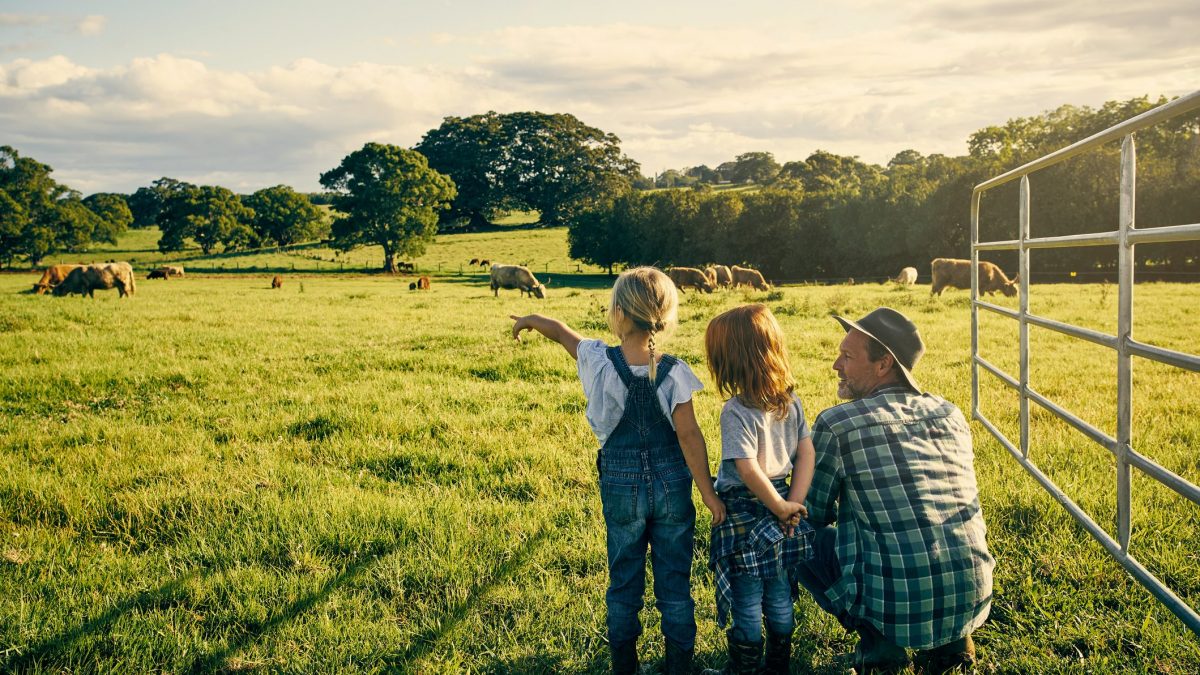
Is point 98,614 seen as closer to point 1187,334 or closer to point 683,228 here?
point 1187,334

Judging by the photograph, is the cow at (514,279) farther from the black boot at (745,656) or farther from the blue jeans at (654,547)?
the black boot at (745,656)

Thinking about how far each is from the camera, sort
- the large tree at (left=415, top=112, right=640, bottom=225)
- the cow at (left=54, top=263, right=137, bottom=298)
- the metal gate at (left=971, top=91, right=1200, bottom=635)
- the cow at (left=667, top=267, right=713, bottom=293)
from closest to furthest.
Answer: the metal gate at (left=971, top=91, right=1200, bottom=635), the cow at (left=54, top=263, right=137, bottom=298), the cow at (left=667, top=267, right=713, bottom=293), the large tree at (left=415, top=112, right=640, bottom=225)

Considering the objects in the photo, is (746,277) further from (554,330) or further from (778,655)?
(778,655)

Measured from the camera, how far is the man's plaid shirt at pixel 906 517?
293 centimetres

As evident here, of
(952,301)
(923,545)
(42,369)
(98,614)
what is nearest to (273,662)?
(98,614)

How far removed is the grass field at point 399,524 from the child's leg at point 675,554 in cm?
24

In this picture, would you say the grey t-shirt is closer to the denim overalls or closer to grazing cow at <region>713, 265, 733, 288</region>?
the denim overalls

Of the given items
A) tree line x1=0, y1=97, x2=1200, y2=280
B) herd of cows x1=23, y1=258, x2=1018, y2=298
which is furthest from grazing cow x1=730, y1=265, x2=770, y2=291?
tree line x1=0, y1=97, x2=1200, y2=280

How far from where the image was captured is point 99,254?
6975cm

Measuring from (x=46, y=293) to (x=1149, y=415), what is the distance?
3694 centimetres

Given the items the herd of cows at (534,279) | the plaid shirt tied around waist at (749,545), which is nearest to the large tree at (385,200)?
the herd of cows at (534,279)

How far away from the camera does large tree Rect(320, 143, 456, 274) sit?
55.0 metres

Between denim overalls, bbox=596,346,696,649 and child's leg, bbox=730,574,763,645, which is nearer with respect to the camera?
child's leg, bbox=730,574,763,645

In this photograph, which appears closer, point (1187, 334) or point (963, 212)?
point (1187, 334)
